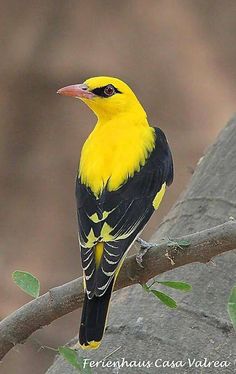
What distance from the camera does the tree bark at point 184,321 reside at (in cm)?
170

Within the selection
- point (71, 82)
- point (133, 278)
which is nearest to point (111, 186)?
point (133, 278)

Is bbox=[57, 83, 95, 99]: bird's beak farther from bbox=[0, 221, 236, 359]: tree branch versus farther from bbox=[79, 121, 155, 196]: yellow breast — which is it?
bbox=[0, 221, 236, 359]: tree branch

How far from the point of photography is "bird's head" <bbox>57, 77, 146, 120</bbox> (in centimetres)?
191

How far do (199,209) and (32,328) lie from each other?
861 millimetres

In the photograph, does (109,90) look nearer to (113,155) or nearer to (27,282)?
(113,155)

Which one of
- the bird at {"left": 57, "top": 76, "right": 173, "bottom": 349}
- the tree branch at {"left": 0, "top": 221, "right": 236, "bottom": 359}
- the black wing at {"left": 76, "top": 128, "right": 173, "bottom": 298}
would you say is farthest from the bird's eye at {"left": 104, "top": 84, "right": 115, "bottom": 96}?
the tree branch at {"left": 0, "top": 221, "right": 236, "bottom": 359}

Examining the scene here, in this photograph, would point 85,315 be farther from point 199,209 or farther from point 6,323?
point 199,209

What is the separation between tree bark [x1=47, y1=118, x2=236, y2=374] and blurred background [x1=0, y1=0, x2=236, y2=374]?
273cm

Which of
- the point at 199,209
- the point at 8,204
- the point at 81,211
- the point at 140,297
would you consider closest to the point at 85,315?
the point at 81,211

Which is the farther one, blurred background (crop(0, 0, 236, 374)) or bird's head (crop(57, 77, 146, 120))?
blurred background (crop(0, 0, 236, 374))

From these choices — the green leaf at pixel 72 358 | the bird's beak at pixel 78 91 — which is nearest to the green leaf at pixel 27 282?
the green leaf at pixel 72 358

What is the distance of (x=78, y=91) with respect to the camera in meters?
1.87

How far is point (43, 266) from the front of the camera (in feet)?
15.6

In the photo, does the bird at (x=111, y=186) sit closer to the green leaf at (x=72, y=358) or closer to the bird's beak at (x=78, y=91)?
the bird's beak at (x=78, y=91)
